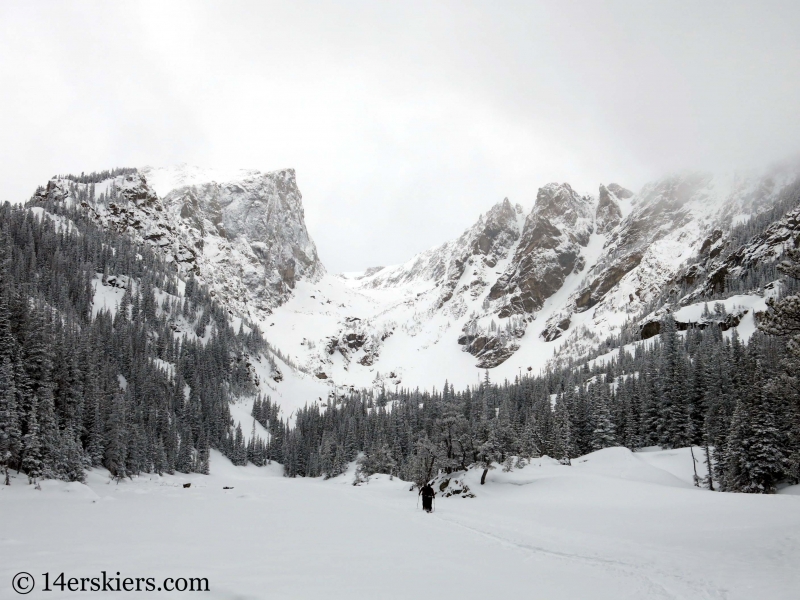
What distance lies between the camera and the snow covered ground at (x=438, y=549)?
414 inches

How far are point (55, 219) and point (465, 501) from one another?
193 m

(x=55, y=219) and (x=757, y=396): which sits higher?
(x=55, y=219)

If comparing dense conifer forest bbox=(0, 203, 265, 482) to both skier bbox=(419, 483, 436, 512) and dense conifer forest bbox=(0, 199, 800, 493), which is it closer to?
dense conifer forest bbox=(0, 199, 800, 493)

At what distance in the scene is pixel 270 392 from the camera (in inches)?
7470

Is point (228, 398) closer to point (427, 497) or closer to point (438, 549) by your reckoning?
point (427, 497)

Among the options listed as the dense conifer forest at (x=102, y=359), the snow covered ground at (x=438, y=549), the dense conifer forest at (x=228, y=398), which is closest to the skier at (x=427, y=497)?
the snow covered ground at (x=438, y=549)

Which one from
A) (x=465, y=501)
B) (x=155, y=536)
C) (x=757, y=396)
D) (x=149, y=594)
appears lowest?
(x=465, y=501)

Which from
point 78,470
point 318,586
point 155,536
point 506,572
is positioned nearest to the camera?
point 318,586

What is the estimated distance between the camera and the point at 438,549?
16297 millimetres

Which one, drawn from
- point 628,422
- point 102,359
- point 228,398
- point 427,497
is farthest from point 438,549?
point 228,398

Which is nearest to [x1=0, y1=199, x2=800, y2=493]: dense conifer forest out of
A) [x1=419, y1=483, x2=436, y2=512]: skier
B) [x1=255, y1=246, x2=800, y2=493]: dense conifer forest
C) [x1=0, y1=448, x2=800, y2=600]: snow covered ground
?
[x1=255, y1=246, x2=800, y2=493]: dense conifer forest

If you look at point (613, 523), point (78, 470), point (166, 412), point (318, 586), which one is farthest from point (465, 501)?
point (166, 412)

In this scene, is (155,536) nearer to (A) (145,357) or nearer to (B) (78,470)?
(B) (78,470)

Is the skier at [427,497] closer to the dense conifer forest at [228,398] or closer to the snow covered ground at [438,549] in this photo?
the snow covered ground at [438,549]
